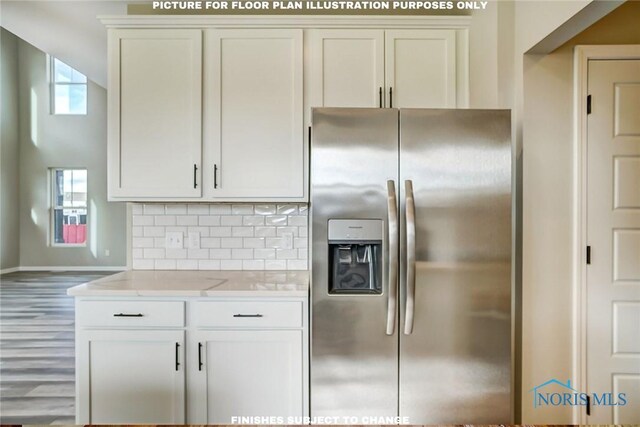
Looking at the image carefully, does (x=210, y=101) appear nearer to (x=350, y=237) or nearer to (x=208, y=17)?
(x=208, y=17)

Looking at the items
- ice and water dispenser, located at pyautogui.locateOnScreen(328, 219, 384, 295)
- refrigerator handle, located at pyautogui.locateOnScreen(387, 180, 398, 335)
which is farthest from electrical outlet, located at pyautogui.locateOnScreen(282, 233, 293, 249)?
refrigerator handle, located at pyautogui.locateOnScreen(387, 180, 398, 335)

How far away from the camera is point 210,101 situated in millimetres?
2244

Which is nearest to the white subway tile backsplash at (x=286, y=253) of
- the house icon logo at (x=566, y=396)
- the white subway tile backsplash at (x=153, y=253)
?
the white subway tile backsplash at (x=153, y=253)

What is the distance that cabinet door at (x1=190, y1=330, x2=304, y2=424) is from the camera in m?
1.92

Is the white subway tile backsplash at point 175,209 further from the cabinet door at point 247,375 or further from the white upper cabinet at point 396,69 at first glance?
the white upper cabinet at point 396,69

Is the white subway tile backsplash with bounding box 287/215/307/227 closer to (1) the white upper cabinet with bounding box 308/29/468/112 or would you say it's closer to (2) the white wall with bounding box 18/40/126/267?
(1) the white upper cabinet with bounding box 308/29/468/112

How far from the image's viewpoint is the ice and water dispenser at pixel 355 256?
1.75m

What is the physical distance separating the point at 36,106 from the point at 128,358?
341 inches

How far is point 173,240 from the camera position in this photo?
255cm

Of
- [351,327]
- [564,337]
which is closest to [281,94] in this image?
[351,327]

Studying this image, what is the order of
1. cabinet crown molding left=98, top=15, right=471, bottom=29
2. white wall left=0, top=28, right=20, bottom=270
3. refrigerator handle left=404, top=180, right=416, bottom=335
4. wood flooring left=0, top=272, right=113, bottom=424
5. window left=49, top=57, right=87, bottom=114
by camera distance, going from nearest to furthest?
refrigerator handle left=404, top=180, right=416, bottom=335
cabinet crown molding left=98, top=15, right=471, bottom=29
wood flooring left=0, top=272, right=113, bottom=424
white wall left=0, top=28, right=20, bottom=270
window left=49, top=57, right=87, bottom=114

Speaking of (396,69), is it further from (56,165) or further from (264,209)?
(56,165)

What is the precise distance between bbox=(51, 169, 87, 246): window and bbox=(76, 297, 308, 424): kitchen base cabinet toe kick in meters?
7.42

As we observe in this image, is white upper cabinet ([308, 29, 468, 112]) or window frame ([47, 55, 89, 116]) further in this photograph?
window frame ([47, 55, 89, 116])
